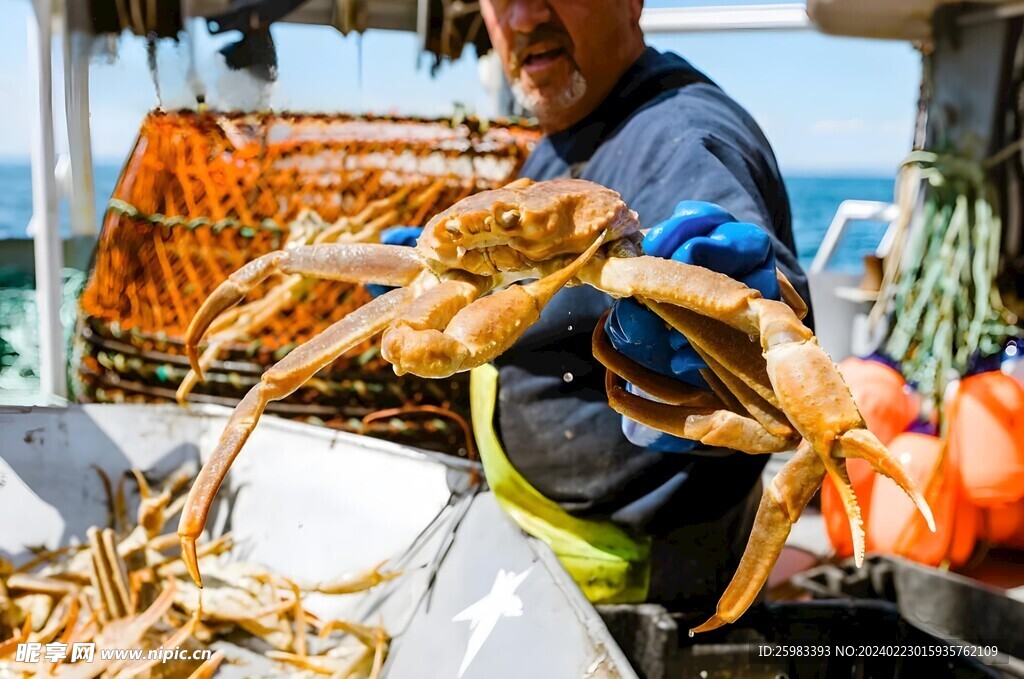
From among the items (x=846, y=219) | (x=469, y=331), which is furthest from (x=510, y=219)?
(x=846, y=219)

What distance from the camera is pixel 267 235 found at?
1.63 m

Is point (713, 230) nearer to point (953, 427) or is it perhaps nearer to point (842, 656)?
point (842, 656)

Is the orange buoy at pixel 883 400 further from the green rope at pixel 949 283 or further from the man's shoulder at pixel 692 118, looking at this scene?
the man's shoulder at pixel 692 118

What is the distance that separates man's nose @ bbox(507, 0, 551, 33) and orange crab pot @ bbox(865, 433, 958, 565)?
1.14 metres

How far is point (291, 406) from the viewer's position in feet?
5.37

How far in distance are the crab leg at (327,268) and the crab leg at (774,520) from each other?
0.39 m

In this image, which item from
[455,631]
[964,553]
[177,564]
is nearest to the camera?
[455,631]

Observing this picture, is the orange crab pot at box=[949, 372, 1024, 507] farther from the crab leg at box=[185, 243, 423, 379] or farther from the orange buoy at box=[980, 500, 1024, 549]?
the crab leg at box=[185, 243, 423, 379]

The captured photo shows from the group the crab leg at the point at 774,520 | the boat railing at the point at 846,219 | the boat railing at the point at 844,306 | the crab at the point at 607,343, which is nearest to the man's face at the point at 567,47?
the crab at the point at 607,343

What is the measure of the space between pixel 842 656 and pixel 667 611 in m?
0.26

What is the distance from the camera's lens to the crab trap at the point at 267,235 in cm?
162

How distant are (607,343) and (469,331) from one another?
244mm

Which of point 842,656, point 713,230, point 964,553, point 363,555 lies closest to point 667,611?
point 842,656

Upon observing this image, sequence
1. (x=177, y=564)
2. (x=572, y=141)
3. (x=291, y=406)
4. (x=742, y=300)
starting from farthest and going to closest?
1. (x=291, y=406)
2. (x=177, y=564)
3. (x=572, y=141)
4. (x=742, y=300)
